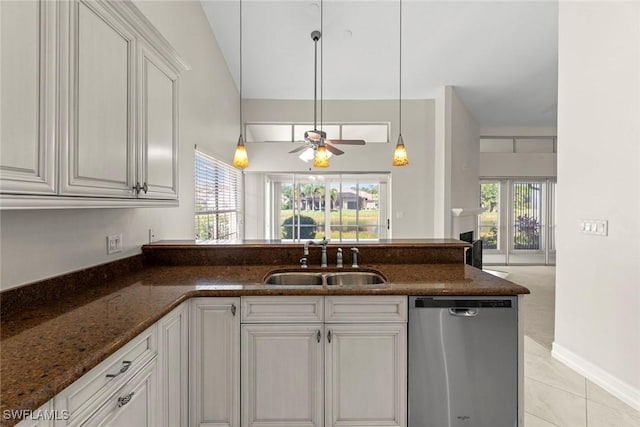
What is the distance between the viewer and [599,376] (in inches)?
90.4

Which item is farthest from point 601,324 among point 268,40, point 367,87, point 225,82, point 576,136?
point 225,82

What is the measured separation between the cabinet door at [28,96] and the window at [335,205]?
452cm

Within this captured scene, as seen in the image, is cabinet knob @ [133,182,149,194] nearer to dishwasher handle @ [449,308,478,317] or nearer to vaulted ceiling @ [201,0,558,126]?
dishwasher handle @ [449,308,478,317]

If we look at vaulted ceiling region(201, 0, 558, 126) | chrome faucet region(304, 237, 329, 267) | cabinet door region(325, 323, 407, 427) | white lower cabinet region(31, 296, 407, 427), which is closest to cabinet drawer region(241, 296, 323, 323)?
white lower cabinet region(31, 296, 407, 427)

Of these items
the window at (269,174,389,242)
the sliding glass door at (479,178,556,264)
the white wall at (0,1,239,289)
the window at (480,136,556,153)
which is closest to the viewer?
the white wall at (0,1,239,289)

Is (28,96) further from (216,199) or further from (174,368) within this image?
(216,199)

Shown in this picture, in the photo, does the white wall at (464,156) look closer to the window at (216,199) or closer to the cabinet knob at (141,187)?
the window at (216,199)

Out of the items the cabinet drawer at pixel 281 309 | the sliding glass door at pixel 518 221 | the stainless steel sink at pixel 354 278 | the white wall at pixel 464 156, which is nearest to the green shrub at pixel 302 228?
the white wall at pixel 464 156

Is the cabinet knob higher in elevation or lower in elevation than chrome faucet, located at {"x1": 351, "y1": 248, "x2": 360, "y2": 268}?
higher

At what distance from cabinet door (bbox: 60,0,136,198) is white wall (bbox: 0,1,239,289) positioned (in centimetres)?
41

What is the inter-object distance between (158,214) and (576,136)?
3.53 meters

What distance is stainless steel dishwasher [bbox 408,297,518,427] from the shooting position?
1.64m

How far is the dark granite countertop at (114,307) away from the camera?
857 millimetres

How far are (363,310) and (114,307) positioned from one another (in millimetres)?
1200
